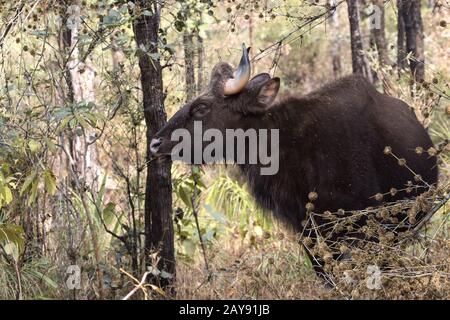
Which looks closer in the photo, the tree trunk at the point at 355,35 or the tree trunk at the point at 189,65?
the tree trunk at the point at 189,65

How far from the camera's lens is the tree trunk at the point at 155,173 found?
7.45 meters

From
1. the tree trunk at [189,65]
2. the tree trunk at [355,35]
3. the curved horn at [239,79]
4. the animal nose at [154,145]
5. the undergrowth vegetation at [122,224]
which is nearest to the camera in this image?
the undergrowth vegetation at [122,224]

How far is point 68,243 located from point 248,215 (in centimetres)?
355

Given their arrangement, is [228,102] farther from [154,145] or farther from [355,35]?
[355,35]

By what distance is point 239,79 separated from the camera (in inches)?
303

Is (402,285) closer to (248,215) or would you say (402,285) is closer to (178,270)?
(178,270)

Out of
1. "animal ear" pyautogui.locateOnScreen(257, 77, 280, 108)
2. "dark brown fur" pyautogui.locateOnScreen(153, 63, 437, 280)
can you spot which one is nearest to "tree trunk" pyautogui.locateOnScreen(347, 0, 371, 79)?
"dark brown fur" pyautogui.locateOnScreen(153, 63, 437, 280)

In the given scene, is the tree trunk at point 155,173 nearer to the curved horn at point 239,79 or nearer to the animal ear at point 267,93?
the curved horn at point 239,79

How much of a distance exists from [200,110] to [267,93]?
63 cm

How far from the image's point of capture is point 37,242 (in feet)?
26.1

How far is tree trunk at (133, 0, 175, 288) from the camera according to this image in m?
7.45

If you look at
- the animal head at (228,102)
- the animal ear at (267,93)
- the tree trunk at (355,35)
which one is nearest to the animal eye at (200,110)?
the animal head at (228,102)
